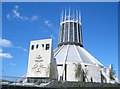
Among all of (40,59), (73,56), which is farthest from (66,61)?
(40,59)

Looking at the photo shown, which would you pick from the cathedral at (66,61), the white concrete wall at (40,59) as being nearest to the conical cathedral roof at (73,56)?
the cathedral at (66,61)

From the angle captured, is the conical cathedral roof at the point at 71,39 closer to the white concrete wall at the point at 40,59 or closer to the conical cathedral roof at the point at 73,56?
the conical cathedral roof at the point at 73,56

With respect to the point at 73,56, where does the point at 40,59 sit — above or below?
below

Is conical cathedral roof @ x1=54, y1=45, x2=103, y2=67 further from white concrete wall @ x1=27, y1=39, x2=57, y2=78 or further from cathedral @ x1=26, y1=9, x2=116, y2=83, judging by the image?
white concrete wall @ x1=27, y1=39, x2=57, y2=78

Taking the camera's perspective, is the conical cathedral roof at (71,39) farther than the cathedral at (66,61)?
Yes

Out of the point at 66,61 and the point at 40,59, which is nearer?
the point at 40,59

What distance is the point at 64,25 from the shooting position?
51.7 meters

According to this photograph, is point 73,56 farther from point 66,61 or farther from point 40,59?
point 40,59

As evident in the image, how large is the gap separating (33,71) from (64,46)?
17704mm

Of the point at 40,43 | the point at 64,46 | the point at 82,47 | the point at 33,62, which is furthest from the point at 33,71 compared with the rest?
the point at 82,47

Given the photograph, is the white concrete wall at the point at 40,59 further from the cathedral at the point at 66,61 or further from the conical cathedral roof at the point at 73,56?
the conical cathedral roof at the point at 73,56

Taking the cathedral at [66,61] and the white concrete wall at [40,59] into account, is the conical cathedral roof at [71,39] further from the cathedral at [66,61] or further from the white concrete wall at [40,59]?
the white concrete wall at [40,59]

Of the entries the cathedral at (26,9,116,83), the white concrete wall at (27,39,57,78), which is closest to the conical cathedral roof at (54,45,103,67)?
the cathedral at (26,9,116,83)

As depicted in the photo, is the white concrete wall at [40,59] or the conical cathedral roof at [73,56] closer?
the white concrete wall at [40,59]
